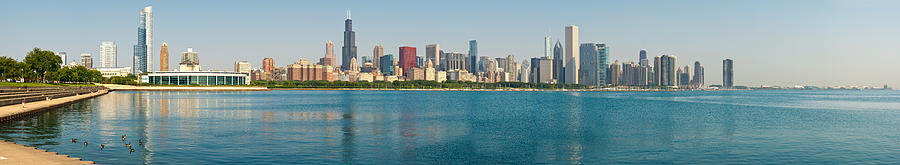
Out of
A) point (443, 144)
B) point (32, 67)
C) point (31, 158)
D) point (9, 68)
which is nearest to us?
point (31, 158)

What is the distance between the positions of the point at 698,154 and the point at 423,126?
3197cm

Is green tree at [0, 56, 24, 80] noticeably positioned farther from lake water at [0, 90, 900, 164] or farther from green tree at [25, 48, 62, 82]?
lake water at [0, 90, 900, 164]

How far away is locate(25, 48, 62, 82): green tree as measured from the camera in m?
158

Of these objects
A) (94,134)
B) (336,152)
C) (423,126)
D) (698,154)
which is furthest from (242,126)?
(698,154)

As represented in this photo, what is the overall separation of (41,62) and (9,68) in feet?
45.0

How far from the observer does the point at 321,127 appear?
62562 millimetres

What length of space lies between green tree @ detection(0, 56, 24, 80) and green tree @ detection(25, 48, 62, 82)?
3.46 m

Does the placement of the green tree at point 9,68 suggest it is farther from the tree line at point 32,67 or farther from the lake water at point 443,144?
the lake water at point 443,144

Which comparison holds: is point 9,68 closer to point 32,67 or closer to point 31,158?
point 32,67

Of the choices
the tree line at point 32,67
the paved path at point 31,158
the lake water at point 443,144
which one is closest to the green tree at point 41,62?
the tree line at point 32,67

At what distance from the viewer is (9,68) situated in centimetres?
14688

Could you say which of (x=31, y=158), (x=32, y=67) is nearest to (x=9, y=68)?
(x=32, y=67)

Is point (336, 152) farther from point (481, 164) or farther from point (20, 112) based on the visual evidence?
point (20, 112)

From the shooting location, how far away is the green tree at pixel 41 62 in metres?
158
